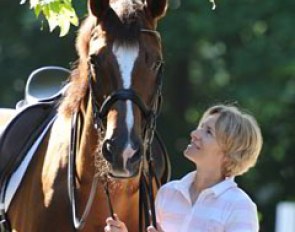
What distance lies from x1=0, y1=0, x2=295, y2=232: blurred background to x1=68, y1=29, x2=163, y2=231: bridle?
29.6 feet

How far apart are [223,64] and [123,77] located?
12.8 meters

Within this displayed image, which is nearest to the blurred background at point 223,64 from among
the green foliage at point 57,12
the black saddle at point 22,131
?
the black saddle at point 22,131

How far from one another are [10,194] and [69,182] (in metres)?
0.70

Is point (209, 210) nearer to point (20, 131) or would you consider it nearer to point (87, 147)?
point (87, 147)

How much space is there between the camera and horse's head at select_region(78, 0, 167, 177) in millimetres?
4770

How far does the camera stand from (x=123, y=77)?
4922 mm

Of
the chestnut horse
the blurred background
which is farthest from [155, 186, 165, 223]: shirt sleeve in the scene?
the blurred background

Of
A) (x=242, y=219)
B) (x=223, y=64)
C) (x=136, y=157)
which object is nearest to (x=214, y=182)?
(x=242, y=219)

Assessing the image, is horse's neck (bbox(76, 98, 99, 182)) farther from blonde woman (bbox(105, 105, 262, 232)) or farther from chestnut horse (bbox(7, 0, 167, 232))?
blonde woman (bbox(105, 105, 262, 232))

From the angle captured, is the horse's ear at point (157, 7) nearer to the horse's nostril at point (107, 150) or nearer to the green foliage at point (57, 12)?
Answer: the green foliage at point (57, 12)

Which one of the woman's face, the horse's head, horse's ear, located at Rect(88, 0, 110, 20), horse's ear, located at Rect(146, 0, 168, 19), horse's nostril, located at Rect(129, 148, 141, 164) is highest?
horse's ear, located at Rect(88, 0, 110, 20)

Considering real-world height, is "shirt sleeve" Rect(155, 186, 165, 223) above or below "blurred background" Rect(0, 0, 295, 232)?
above

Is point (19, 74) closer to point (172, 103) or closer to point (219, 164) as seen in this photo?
point (172, 103)

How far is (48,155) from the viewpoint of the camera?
566cm
